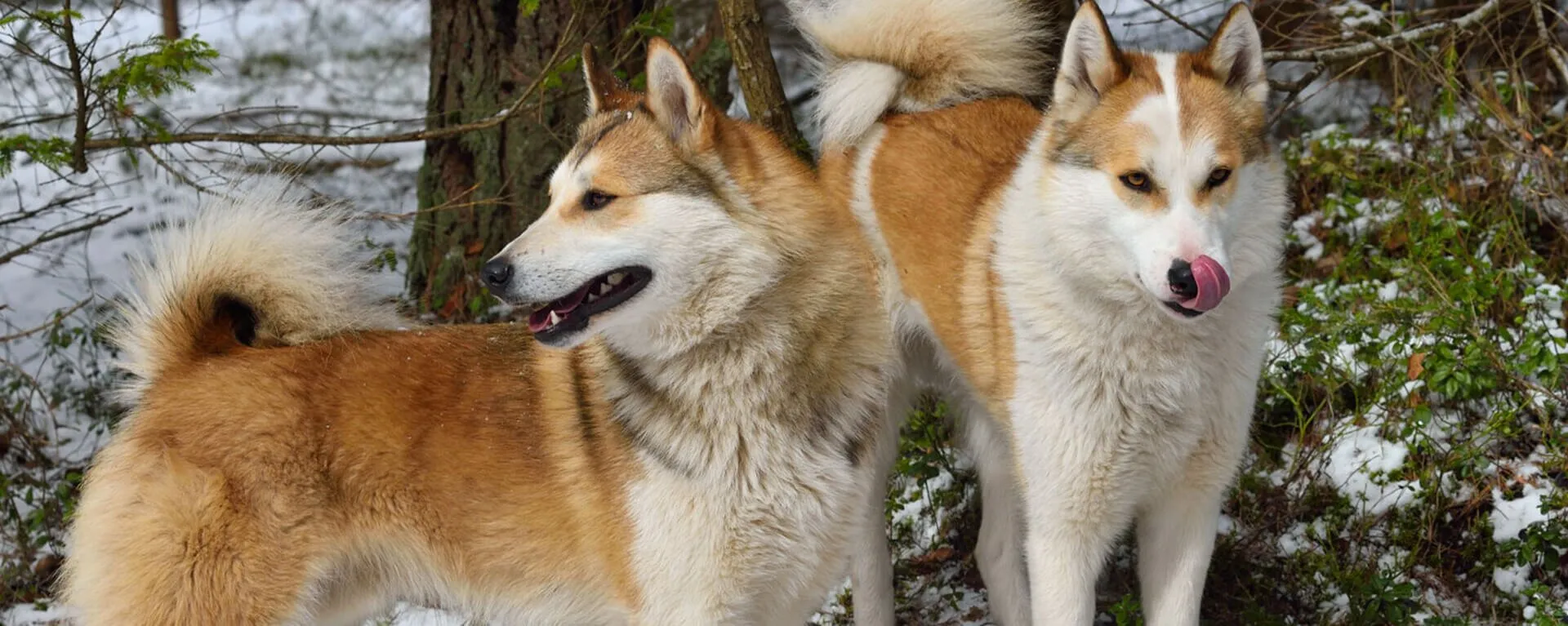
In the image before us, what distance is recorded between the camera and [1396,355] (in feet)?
12.7

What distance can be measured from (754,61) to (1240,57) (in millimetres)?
1537

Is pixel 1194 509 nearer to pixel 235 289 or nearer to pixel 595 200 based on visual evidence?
pixel 595 200

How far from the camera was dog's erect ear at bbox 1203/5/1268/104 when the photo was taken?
3.01 meters

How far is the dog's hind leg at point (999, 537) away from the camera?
3.65 m

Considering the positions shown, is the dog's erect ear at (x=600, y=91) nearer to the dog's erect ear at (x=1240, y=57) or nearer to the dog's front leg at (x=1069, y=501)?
the dog's front leg at (x=1069, y=501)

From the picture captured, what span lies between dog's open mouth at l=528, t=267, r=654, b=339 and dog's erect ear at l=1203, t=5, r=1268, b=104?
4.74ft

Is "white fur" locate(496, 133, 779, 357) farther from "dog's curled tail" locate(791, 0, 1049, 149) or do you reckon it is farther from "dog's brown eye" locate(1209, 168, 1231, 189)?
"dog's curled tail" locate(791, 0, 1049, 149)

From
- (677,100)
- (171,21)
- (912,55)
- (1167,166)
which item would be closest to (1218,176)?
(1167,166)

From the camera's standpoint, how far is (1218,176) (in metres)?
2.83

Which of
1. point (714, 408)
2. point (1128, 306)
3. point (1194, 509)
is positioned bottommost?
point (1194, 509)

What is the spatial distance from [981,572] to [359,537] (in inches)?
72.9

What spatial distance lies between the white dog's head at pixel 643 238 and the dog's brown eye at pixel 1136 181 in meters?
0.83

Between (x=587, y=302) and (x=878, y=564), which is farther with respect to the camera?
(x=878, y=564)

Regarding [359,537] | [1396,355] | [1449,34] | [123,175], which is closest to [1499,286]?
[1396,355]
